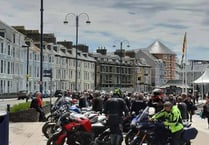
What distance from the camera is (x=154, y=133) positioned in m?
13.9

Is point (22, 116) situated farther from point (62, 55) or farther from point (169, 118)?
point (62, 55)

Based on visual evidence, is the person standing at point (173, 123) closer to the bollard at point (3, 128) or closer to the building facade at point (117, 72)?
the bollard at point (3, 128)

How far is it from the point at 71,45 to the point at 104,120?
347ft

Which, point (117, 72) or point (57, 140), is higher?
point (117, 72)

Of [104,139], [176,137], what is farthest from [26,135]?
[176,137]

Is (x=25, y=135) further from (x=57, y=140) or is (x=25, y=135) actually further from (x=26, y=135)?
(x=57, y=140)

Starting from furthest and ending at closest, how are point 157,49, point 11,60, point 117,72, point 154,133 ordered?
point 157,49, point 117,72, point 11,60, point 154,133

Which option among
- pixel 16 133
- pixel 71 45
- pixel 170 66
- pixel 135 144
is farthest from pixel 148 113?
pixel 170 66

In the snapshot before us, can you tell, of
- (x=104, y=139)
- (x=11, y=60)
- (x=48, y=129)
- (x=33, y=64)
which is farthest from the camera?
(x=33, y=64)

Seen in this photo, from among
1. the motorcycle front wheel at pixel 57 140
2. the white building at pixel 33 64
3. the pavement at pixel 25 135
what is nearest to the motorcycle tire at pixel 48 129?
the pavement at pixel 25 135

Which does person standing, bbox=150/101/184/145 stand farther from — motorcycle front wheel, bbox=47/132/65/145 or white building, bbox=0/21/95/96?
white building, bbox=0/21/95/96

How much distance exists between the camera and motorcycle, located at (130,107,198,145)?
13647 millimetres

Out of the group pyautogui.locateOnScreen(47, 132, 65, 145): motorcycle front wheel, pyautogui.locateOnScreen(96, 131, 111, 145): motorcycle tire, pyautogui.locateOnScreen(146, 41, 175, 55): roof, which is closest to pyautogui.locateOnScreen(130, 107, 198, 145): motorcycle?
pyautogui.locateOnScreen(96, 131, 111, 145): motorcycle tire

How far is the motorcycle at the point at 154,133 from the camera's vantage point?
1365 centimetres
